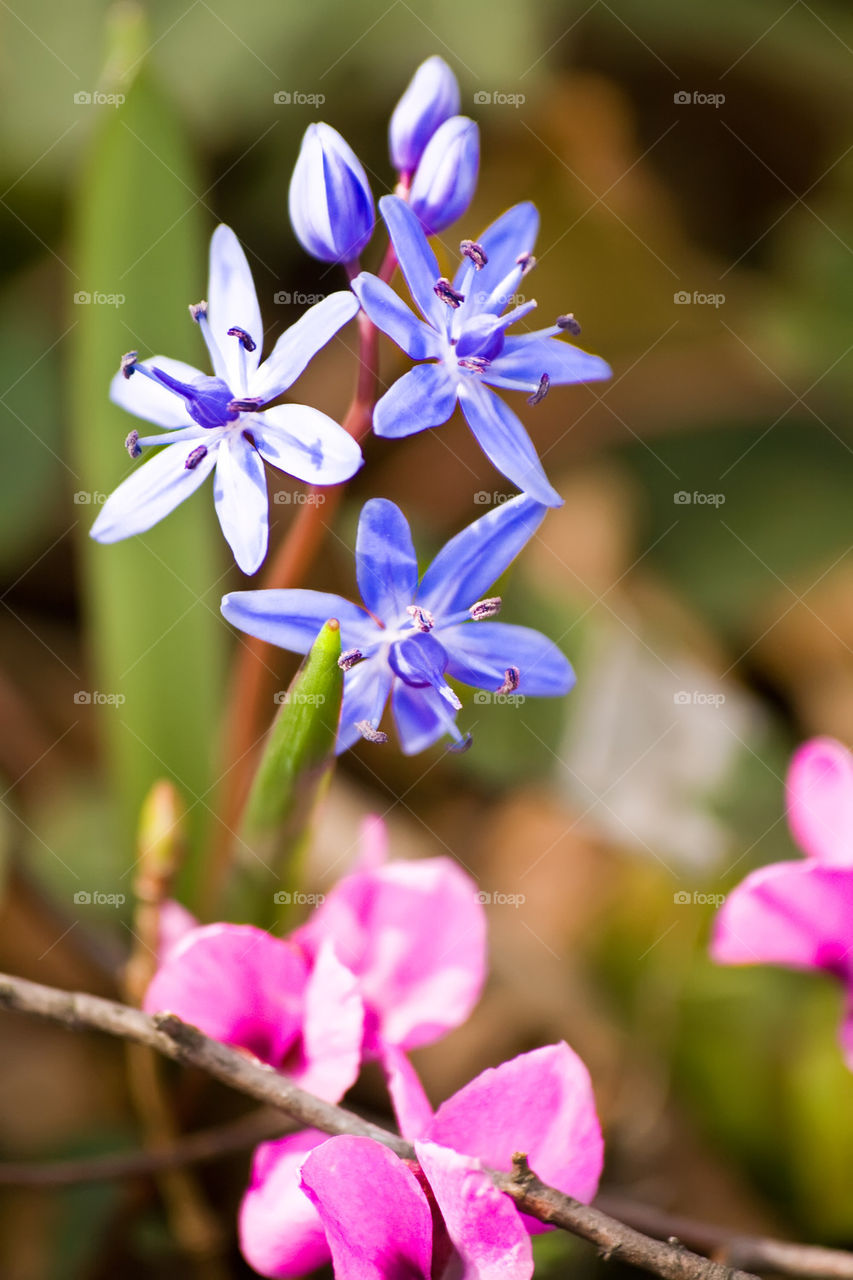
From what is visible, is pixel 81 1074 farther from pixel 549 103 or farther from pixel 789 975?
pixel 549 103

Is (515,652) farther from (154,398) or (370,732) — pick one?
(154,398)

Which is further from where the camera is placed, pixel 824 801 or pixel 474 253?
pixel 824 801

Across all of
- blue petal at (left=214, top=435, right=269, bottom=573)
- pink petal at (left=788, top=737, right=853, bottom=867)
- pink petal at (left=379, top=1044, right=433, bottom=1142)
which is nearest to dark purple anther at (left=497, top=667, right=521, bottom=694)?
blue petal at (left=214, top=435, right=269, bottom=573)

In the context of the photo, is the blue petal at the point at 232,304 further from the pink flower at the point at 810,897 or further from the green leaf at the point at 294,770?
the pink flower at the point at 810,897

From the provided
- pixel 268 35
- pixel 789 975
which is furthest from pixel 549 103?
pixel 789 975

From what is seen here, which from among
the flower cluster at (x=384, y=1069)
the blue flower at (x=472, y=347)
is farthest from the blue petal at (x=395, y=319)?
the flower cluster at (x=384, y=1069)

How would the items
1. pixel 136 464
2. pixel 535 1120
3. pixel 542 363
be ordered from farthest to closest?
pixel 136 464 → pixel 542 363 → pixel 535 1120

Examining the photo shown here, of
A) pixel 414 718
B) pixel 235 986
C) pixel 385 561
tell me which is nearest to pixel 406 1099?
pixel 235 986
